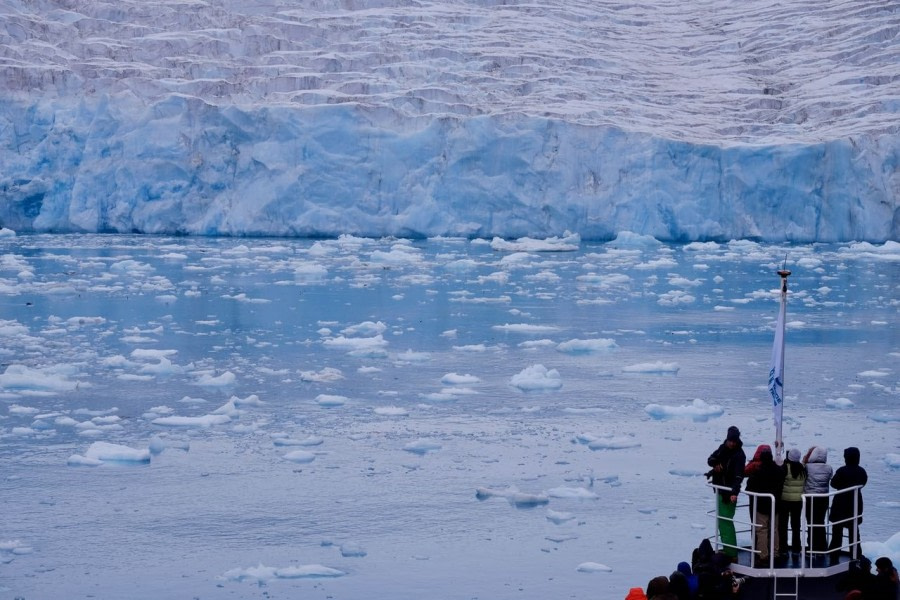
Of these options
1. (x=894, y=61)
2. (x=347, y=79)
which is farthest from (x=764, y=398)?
(x=894, y=61)

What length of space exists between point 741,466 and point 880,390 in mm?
5740

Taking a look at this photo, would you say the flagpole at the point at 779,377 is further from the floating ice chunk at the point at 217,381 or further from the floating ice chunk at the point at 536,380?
the floating ice chunk at the point at 217,381

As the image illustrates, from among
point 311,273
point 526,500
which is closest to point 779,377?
point 526,500

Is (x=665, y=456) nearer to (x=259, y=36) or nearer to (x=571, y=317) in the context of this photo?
(x=571, y=317)

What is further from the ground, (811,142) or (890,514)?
(811,142)

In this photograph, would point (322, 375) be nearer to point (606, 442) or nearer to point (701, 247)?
point (606, 442)

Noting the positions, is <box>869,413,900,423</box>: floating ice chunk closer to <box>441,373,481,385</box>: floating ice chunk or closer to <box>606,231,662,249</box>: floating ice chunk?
<box>441,373,481,385</box>: floating ice chunk

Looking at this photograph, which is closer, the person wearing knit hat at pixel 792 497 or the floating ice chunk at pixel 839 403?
the person wearing knit hat at pixel 792 497

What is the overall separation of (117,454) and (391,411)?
8.28 ft

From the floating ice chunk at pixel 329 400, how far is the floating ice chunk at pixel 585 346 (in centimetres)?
368

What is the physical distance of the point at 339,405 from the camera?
10.9 m

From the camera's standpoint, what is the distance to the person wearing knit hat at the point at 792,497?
6.42m

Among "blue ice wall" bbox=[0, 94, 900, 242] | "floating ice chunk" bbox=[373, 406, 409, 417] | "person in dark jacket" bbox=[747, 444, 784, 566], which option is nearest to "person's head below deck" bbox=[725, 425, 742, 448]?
"person in dark jacket" bbox=[747, 444, 784, 566]

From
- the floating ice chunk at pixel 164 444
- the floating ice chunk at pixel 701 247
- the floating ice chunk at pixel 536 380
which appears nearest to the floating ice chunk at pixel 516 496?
the floating ice chunk at pixel 164 444
